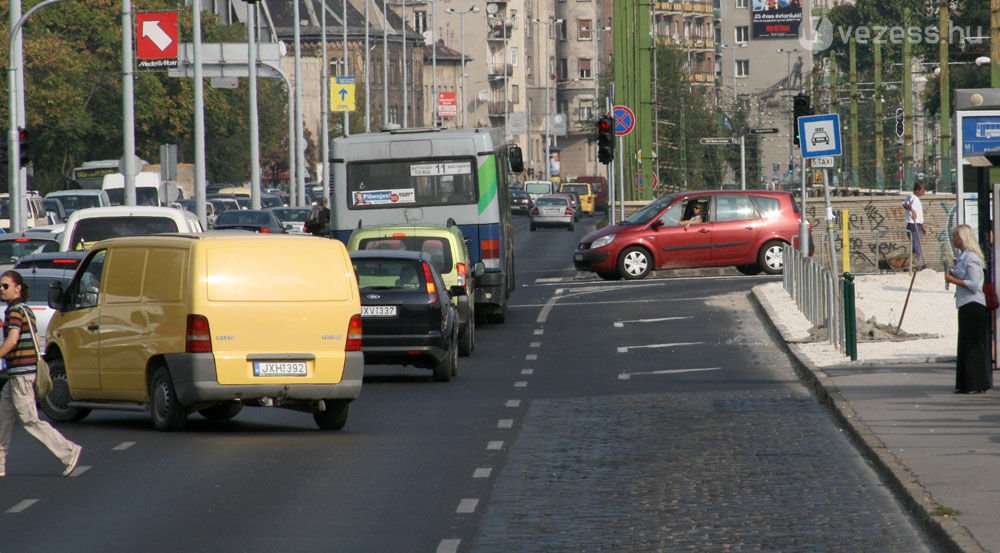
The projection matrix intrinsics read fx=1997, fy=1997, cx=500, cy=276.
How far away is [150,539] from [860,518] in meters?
3.95

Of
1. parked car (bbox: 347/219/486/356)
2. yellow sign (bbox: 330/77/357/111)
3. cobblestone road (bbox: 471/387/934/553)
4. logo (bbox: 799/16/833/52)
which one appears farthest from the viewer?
logo (bbox: 799/16/833/52)

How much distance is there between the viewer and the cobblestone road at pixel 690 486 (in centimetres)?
1055

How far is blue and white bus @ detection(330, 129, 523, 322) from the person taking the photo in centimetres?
3036

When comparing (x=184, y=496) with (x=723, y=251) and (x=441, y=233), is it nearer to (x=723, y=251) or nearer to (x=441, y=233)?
(x=441, y=233)

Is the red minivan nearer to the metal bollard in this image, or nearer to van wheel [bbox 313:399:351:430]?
the metal bollard

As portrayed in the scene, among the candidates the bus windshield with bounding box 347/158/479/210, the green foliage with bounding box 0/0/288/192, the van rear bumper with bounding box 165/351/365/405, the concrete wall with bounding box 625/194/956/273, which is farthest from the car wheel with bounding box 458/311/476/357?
the green foliage with bounding box 0/0/288/192

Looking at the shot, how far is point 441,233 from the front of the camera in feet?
84.4

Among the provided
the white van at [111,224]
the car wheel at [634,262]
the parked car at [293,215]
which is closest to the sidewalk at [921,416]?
the white van at [111,224]

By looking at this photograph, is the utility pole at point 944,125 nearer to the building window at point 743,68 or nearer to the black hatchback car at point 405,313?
the black hatchback car at point 405,313

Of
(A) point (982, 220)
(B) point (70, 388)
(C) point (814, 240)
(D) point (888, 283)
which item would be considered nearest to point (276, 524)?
(B) point (70, 388)

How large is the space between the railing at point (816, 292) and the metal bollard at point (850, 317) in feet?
4.31

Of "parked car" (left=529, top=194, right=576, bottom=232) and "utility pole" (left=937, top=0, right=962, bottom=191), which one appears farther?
"parked car" (left=529, top=194, right=576, bottom=232)

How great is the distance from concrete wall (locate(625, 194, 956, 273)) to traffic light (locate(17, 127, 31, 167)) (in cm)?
1717

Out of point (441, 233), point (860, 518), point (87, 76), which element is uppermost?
point (87, 76)
